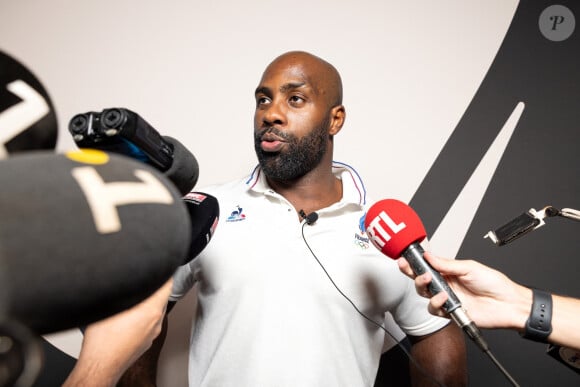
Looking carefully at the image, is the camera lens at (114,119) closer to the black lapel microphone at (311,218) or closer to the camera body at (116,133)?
the camera body at (116,133)

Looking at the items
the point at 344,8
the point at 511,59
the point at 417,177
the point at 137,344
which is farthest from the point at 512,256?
the point at 137,344

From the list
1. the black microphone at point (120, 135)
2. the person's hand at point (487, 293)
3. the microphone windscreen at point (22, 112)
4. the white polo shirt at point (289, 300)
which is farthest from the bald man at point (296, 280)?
the microphone windscreen at point (22, 112)

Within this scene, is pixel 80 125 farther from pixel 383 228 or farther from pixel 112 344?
pixel 383 228

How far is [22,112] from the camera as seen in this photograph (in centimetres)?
36

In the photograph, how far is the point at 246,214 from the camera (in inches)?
47.1

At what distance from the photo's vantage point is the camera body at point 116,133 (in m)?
0.54

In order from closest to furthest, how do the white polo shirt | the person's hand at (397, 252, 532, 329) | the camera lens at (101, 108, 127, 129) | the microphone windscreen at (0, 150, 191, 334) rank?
the microphone windscreen at (0, 150, 191, 334) → the camera lens at (101, 108, 127, 129) → the person's hand at (397, 252, 532, 329) → the white polo shirt

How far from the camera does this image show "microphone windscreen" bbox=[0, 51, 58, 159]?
0.34 m

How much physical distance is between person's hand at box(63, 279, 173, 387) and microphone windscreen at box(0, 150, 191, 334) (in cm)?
41

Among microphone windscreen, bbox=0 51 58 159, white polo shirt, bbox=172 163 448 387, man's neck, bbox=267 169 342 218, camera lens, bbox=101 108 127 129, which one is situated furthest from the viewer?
man's neck, bbox=267 169 342 218

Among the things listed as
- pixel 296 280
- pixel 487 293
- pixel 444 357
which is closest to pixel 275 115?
pixel 296 280

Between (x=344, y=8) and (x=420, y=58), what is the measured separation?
1.09ft

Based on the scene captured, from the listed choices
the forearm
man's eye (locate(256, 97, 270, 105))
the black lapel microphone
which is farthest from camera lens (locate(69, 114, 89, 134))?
the forearm

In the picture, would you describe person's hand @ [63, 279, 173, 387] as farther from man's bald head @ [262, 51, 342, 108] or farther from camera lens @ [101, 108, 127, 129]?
man's bald head @ [262, 51, 342, 108]
